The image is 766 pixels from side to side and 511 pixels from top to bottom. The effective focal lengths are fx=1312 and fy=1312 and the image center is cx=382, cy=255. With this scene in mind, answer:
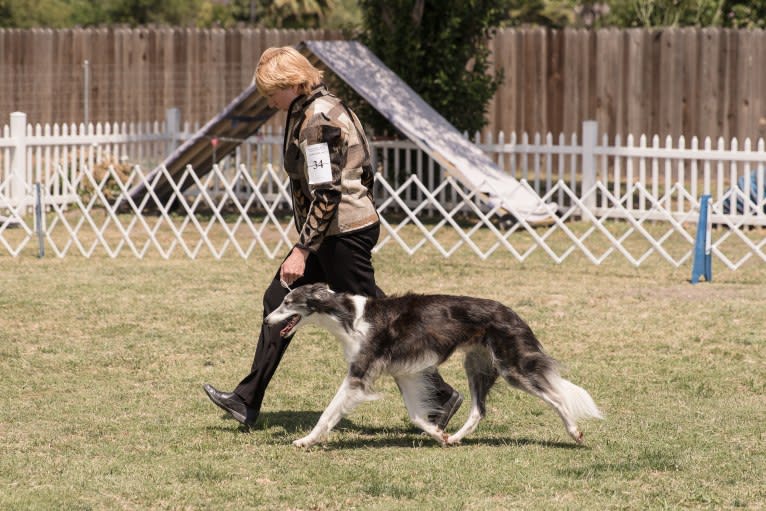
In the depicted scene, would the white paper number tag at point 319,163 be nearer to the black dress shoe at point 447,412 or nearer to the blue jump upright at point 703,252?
the black dress shoe at point 447,412

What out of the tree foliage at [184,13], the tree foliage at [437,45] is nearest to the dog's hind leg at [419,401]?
the tree foliage at [437,45]

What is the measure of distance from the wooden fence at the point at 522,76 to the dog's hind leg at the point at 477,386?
1294cm

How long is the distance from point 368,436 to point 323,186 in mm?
1325

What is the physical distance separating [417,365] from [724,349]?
321cm

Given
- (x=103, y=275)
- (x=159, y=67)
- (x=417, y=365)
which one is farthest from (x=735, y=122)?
(x=417, y=365)

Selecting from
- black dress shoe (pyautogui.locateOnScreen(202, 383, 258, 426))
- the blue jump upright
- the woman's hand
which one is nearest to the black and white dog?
the woman's hand

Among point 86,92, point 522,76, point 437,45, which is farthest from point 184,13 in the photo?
point 437,45

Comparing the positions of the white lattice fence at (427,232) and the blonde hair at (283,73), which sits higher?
the blonde hair at (283,73)

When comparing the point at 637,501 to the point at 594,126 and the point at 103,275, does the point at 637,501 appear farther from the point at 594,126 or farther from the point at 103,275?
the point at 594,126

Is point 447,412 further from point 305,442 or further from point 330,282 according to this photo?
point 330,282

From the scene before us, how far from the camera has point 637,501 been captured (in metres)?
5.36

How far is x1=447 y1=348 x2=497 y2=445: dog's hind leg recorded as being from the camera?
6418mm

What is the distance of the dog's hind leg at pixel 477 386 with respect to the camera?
21.1 feet

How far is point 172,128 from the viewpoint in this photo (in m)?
17.6
